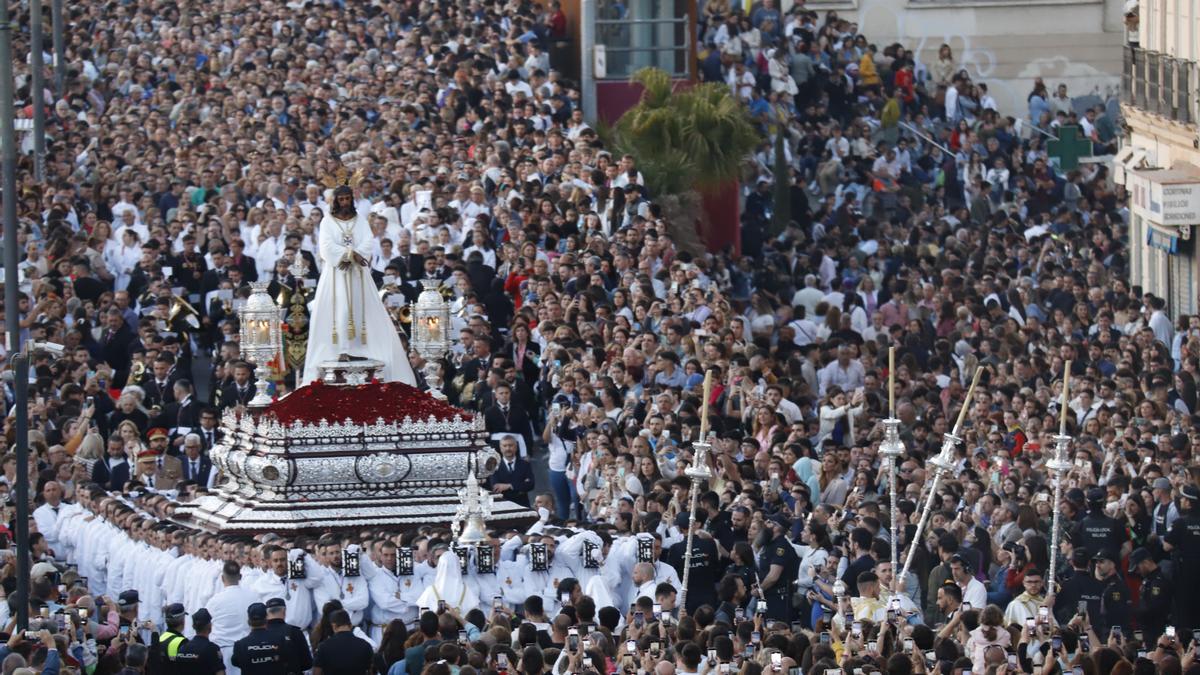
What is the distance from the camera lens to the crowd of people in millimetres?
25438

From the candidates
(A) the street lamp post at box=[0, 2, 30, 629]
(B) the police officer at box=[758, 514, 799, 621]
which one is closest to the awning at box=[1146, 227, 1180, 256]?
(B) the police officer at box=[758, 514, 799, 621]

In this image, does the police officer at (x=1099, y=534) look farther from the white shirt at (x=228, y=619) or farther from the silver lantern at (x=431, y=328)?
the silver lantern at (x=431, y=328)

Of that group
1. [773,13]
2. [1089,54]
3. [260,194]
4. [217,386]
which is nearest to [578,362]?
[217,386]

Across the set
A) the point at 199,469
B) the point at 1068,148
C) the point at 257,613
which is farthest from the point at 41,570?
the point at 1068,148

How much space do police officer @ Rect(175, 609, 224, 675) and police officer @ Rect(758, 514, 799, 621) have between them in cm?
442

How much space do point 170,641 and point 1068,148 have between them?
28.6 meters

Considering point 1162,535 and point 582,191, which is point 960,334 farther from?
point 1162,535

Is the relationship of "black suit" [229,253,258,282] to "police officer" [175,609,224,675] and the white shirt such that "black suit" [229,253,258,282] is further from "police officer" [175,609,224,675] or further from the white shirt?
"police officer" [175,609,224,675]

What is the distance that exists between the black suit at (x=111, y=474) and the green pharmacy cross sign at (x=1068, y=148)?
21330 millimetres

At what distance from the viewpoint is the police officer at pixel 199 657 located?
2508 cm

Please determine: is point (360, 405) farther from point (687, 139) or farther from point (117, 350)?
point (687, 139)

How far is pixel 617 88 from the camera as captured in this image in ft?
156

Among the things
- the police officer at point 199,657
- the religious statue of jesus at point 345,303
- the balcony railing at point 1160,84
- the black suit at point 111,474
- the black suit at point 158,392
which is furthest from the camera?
the balcony railing at point 1160,84

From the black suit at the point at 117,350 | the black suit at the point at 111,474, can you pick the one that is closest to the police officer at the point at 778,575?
the black suit at the point at 111,474
